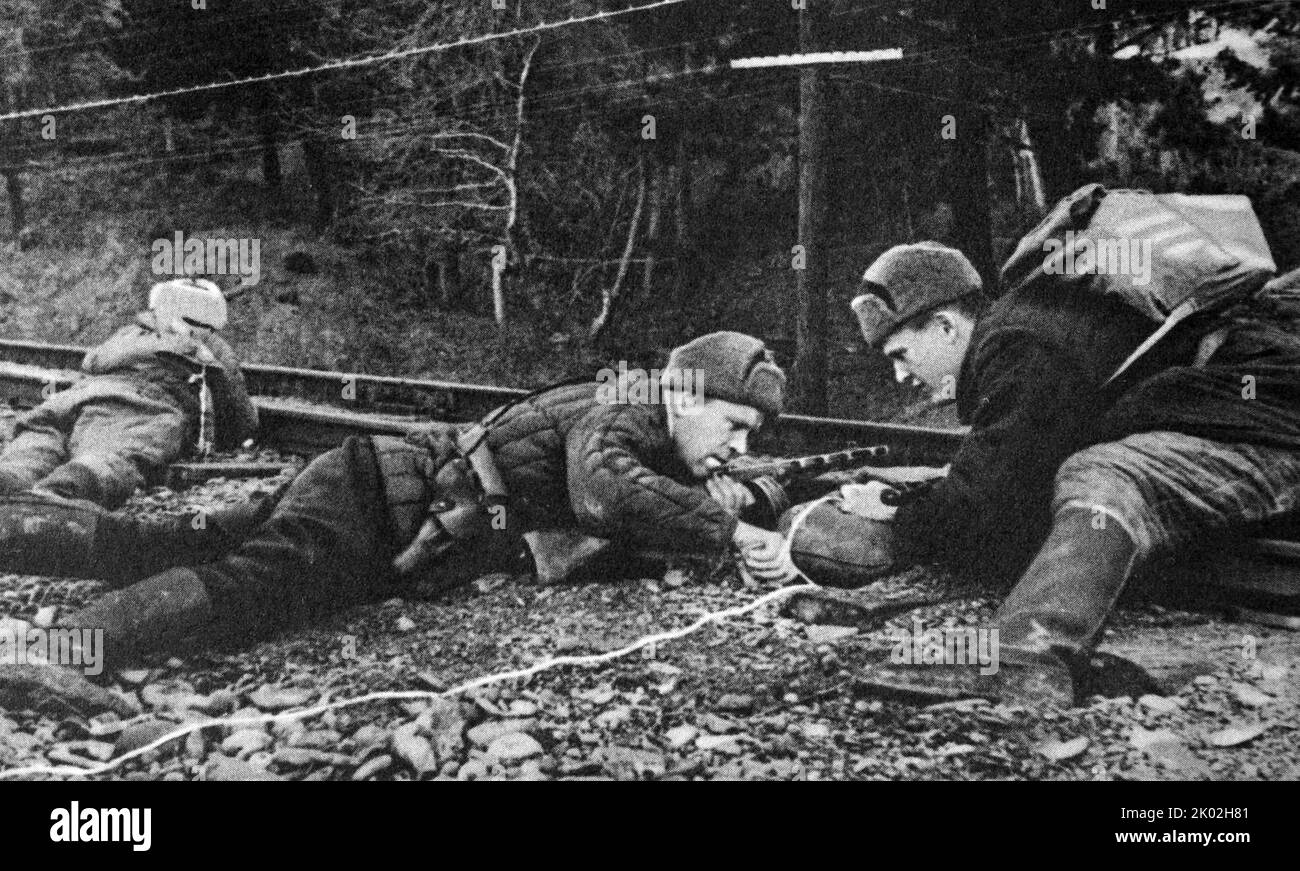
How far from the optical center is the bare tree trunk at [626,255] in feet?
15.5

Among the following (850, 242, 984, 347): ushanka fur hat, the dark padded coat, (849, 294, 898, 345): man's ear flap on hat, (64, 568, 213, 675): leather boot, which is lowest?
(64, 568, 213, 675): leather boot

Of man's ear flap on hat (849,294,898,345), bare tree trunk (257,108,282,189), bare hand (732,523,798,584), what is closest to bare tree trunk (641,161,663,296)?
man's ear flap on hat (849,294,898,345)

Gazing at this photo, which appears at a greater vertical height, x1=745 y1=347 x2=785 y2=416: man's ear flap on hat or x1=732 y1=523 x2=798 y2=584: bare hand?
x1=745 y1=347 x2=785 y2=416: man's ear flap on hat

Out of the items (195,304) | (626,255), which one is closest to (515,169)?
(626,255)

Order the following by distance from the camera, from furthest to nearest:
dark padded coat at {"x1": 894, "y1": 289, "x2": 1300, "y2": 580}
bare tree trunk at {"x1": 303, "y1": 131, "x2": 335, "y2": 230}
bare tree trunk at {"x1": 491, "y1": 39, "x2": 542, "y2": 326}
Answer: bare tree trunk at {"x1": 303, "y1": 131, "x2": 335, "y2": 230}
bare tree trunk at {"x1": 491, "y1": 39, "x2": 542, "y2": 326}
dark padded coat at {"x1": 894, "y1": 289, "x2": 1300, "y2": 580}

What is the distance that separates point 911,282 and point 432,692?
2.43 metres

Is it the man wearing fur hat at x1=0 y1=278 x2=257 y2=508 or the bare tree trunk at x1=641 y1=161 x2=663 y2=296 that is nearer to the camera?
the bare tree trunk at x1=641 y1=161 x2=663 y2=296

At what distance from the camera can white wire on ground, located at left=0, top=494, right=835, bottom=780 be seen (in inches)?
172

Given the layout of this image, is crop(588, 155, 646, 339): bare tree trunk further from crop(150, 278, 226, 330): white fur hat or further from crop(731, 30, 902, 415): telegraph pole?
crop(150, 278, 226, 330): white fur hat

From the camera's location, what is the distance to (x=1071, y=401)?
165 inches

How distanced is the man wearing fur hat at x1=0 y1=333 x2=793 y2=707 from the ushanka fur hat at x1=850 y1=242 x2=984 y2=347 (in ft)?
1.52

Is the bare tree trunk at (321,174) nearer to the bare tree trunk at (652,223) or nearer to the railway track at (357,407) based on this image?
the railway track at (357,407)

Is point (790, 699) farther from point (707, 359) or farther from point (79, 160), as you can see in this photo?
point (79, 160)
